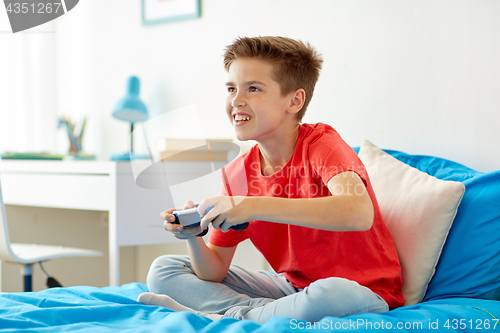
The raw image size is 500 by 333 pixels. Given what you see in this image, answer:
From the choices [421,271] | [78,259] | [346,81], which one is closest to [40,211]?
[78,259]

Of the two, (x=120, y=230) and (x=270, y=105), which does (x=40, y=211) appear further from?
(x=270, y=105)

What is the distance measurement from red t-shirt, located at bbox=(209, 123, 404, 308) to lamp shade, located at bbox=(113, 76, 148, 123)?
102 cm

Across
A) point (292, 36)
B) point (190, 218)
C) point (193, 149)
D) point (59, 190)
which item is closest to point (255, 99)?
point (190, 218)

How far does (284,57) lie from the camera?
43.1 inches

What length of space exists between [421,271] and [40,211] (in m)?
1.67

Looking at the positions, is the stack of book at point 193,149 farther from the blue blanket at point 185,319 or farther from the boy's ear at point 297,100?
the blue blanket at point 185,319

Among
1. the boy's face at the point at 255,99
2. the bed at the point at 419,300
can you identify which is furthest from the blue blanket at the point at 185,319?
the boy's face at the point at 255,99

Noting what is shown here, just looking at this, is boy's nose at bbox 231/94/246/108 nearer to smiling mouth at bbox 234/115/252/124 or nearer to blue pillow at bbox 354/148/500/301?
smiling mouth at bbox 234/115/252/124

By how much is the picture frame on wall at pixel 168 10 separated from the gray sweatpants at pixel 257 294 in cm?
118

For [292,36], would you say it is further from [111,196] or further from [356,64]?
[111,196]

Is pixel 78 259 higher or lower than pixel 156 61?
lower

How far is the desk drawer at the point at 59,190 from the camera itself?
1646 mm

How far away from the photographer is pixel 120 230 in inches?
62.9

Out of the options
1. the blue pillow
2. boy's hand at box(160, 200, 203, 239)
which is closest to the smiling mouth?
boy's hand at box(160, 200, 203, 239)
